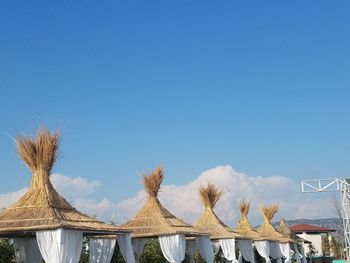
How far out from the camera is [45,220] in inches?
395

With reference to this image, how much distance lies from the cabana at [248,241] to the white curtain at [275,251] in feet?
4.29

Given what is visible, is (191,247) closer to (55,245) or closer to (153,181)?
(153,181)

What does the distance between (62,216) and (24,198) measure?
1.10m

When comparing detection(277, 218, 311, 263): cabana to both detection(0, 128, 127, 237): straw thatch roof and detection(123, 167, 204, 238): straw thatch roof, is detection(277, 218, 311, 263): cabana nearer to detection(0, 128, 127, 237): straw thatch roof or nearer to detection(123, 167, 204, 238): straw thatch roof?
detection(123, 167, 204, 238): straw thatch roof

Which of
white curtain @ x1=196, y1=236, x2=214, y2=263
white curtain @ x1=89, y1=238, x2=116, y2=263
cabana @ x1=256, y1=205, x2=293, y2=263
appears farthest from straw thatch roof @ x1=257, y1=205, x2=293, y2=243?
white curtain @ x1=89, y1=238, x2=116, y2=263

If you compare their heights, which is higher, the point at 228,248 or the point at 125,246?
the point at 125,246

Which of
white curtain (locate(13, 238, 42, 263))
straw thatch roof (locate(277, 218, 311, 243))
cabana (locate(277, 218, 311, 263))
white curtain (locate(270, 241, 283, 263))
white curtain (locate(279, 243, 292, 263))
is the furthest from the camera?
straw thatch roof (locate(277, 218, 311, 243))

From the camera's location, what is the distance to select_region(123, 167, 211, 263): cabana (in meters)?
14.5

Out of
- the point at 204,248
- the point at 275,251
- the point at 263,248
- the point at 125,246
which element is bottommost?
Answer: the point at 275,251

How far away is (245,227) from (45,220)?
14.2 meters

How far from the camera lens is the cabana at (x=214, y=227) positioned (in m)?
18.2

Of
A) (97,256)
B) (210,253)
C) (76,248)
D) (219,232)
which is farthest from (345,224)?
(76,248)

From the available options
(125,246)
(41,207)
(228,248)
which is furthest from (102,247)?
(228,248)

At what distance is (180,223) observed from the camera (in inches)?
607
